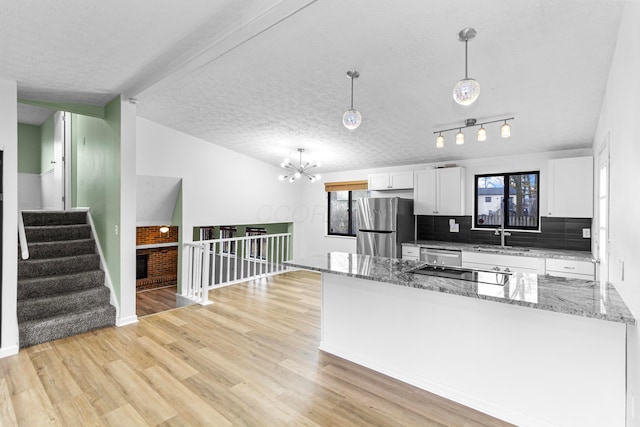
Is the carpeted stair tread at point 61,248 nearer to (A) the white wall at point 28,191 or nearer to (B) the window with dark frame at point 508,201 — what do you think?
(A) the white wall at point 28,191

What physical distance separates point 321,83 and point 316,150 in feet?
7.29

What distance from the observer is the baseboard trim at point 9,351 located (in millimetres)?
3057

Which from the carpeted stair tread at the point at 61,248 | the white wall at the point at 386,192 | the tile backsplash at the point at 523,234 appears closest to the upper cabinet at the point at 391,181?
the white wall at the point at 386,192

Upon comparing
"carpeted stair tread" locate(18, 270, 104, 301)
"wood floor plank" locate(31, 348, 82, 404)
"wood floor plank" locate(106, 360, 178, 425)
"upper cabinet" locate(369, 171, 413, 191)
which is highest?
"upper cabinet" locate(369, 171, 413, 191)

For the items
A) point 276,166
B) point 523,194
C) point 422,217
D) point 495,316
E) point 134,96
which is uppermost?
point 134,96

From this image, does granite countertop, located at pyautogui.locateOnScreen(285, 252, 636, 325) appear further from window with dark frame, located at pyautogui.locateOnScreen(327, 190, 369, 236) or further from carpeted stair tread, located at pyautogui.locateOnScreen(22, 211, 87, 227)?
carpeted stair tread, located at pyautogui.locateOnScreen(22, 211, 87, 227)

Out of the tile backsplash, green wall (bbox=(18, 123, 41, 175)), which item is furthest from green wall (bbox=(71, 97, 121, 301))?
the tile backsplash

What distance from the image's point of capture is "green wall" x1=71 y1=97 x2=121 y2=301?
159 inches

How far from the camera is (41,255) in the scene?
4207mm

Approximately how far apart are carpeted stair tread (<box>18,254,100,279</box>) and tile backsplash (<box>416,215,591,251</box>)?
16.7ft

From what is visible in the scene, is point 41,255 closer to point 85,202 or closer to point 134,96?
point 85,202

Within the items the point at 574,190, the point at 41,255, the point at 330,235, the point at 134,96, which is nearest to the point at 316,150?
the point at 330,235

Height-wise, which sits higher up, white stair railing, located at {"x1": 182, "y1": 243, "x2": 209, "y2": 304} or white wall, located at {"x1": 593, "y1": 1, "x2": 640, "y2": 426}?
white wall, located at {"x1": 593, "y1": 1, "x2": 640, "y2": 426}

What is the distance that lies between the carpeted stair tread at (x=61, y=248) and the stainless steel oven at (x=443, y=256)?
16.1 ft
